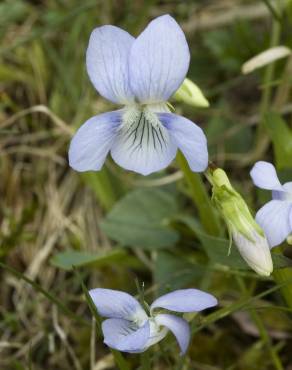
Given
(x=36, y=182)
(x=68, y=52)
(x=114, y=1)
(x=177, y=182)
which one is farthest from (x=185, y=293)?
(x=114, y=1)

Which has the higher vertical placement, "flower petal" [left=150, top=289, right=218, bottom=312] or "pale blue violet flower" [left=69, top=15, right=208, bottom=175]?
"pale blue violet flower" [left=69, top=15, right=208, bottom=175]

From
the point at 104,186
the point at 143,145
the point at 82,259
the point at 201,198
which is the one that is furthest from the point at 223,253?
the point at 104,186

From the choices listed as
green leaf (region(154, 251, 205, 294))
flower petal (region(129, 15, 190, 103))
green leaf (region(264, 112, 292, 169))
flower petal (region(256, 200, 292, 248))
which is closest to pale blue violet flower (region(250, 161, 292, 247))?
flower petal (region(256, 200, 292, 248))

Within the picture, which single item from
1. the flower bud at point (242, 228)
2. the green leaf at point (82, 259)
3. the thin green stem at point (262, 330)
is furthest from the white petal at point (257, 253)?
the green leaf at point (82, 259)

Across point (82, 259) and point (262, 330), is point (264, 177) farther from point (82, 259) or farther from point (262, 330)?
point (82, 259)

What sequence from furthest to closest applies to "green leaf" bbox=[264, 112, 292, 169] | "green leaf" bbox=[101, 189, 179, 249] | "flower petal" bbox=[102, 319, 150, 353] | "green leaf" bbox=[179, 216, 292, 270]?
"green leaf" bbox=[101, 189, 179, 249] < "green leaf" bbox=[264, 112, 292, 169] < "green leaf" bbox=[179, 216, 292, 270] < "flower petal" bbox=[102, 319, 150, 353]

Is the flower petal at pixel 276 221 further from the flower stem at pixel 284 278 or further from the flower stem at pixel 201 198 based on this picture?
the flower stem at pixel 201 198

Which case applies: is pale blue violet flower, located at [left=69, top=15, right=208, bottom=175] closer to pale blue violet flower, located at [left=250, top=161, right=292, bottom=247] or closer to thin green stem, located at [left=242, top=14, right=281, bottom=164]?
pale blue violet flower, located at [left=250, top=161, right=292, bottom=247]
